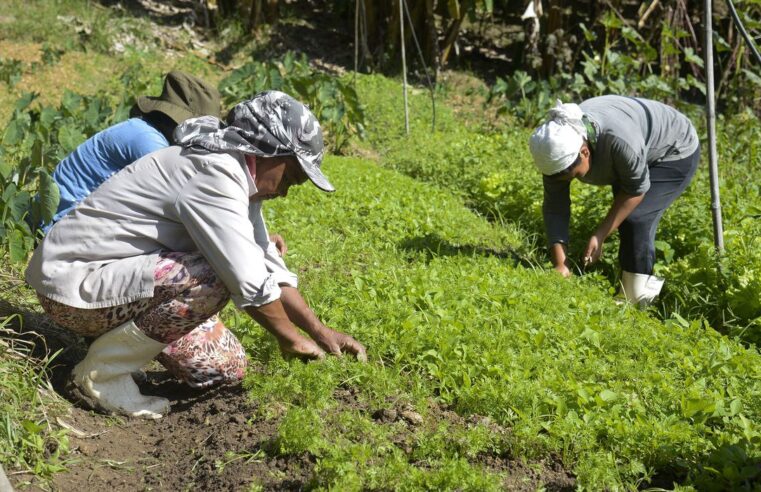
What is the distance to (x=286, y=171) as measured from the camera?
321cm

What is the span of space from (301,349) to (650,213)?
2.62 metres

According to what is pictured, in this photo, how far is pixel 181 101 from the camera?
4.30m

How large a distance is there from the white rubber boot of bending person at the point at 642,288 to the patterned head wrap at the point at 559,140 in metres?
0.96

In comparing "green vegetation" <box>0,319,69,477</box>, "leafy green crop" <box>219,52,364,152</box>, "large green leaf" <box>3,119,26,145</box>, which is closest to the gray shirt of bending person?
"green vegetation" <box>0,319,69,477</box>

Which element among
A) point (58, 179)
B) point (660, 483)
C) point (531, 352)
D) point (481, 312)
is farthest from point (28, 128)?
point (660, 483)

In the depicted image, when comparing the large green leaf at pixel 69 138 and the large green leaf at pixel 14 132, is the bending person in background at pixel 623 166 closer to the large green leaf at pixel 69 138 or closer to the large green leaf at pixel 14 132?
the large green leaf at pixel 69 138

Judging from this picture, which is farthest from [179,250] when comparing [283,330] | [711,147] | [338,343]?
[711,147]

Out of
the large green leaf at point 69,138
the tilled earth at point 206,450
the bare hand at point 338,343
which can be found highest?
the large green leaf at point 69,138

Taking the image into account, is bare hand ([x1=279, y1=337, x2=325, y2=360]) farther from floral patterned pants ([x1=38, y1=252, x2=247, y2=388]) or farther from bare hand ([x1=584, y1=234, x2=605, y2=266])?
bare hand ([x1=584, y1=234, x2=605, y2=266])

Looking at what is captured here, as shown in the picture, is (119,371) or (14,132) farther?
(14,132)

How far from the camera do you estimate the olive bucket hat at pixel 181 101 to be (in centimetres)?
424

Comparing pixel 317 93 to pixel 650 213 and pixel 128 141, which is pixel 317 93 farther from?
pixel 128 141

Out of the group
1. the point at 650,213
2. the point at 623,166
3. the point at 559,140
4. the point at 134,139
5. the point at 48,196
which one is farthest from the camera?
the point at 650,213

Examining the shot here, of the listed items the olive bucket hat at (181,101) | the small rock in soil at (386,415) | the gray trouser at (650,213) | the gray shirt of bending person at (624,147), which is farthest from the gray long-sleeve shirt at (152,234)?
the gray trouser at (650,213)
